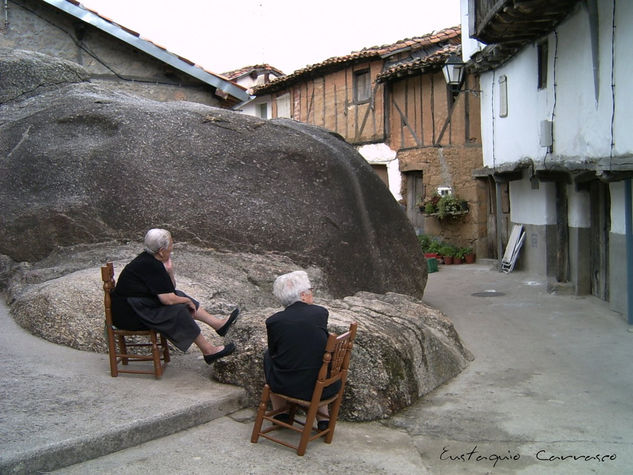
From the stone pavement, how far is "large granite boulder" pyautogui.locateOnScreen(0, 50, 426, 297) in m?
1.64

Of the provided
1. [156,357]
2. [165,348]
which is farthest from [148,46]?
[156,357]

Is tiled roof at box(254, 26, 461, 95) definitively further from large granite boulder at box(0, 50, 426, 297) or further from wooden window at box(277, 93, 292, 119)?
large granite boulder at box(0, 50, 426, 297)

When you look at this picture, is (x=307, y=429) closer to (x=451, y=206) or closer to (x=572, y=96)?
(x=572, y=96)

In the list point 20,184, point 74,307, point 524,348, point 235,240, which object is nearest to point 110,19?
point 20,184

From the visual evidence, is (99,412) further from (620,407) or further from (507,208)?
(507,208)

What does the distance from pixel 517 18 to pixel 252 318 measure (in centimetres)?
735

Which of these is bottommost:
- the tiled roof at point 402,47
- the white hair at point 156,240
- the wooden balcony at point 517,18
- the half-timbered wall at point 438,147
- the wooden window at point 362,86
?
the white hair at point 156,240

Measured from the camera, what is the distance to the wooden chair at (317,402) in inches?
159

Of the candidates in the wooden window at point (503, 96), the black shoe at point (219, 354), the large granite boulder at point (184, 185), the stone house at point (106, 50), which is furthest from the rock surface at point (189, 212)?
the wooden window at point (503, 96)

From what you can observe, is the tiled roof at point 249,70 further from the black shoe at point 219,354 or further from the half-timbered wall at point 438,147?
the black shoe at point 219,354

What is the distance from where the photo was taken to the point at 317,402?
13.3 feet

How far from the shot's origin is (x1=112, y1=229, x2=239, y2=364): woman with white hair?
4.98 m

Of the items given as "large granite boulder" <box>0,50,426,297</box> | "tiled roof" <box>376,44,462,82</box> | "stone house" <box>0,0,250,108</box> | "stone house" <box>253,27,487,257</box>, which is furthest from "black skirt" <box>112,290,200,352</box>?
"tiled roof" <box>376,44,462,82</box>

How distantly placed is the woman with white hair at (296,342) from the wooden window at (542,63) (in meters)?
9.13
